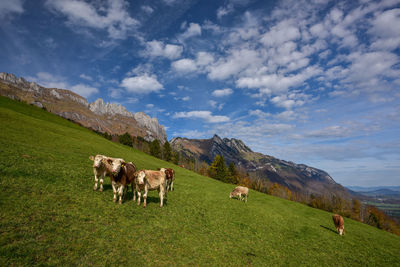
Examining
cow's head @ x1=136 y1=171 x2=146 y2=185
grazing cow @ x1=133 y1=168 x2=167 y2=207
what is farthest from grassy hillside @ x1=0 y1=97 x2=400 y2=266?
cow's head @ x1=136 y1=171 x2=146 y2=185

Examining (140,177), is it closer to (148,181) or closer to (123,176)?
(148,181)

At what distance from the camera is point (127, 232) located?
855 centimetres

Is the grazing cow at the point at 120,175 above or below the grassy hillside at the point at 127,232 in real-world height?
above

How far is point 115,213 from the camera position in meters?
9.85

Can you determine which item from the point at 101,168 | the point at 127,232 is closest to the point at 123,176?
the point at 101,168

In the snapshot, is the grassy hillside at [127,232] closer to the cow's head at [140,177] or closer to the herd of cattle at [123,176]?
the herd of cattle at [123,176]

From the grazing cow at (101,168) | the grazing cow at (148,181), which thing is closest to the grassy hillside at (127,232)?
the grazing cow at (101,168)

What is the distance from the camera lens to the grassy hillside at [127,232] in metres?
6.59

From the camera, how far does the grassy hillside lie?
659cm

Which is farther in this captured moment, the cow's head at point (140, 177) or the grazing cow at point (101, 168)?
the grazing cow at point (101, 168)

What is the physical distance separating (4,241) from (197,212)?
10.6 m

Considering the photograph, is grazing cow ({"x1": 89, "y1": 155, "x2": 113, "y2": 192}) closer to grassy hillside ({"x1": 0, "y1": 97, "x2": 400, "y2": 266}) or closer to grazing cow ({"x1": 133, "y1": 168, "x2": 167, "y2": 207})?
grassy hillside ({"x1": 0, "y1": 97, "x2": 400, "y2": 266})

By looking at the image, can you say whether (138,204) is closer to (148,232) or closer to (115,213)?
(115,213)

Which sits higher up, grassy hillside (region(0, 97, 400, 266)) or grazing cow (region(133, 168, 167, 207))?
grazing cow (region(133, 168, 167, 207))
